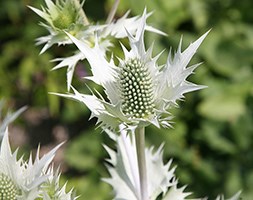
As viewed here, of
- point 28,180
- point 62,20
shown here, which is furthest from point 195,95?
point 28,180

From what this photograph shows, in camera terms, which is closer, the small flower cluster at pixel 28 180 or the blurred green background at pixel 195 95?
the small flower cluster at pixel 28 180

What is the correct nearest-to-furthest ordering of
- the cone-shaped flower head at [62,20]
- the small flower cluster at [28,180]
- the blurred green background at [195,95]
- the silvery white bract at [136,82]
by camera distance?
the small flower cluster at [28,180]
the silvery white bract at [136,82]
the cone-shaped flower head at [62,20]
the blurred green background at [195,95]

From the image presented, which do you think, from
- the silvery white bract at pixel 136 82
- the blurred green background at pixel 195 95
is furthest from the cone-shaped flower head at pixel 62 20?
the blurred green background at pixel 195 95

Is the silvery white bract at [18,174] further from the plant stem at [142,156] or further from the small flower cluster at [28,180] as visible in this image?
the plant stem at [142,156]

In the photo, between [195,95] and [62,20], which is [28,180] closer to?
[62,20]

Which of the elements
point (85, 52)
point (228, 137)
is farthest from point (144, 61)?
point (228, 137)

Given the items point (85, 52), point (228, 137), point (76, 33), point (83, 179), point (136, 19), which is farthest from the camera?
point (83, 179)

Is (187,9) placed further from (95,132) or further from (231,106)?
(95,132)
